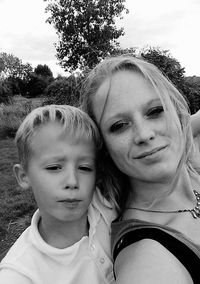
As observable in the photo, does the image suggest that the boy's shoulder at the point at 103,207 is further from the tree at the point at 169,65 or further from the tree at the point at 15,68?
the tree at the point at 15,68

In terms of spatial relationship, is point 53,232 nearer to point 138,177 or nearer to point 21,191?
point 138,177

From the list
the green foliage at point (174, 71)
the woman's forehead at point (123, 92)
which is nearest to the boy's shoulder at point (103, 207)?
the woman's forehead at point (123, 92)

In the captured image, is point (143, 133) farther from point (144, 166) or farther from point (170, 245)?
point (170, 245)

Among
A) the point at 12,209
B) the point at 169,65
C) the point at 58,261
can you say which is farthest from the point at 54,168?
the point at 169,65

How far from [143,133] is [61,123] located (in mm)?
399

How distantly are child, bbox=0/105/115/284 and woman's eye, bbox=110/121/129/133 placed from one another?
115 millimetres

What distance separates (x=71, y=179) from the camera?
1547 millimetres

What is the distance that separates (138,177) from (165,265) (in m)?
0.46

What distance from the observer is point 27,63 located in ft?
196

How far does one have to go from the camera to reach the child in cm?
150

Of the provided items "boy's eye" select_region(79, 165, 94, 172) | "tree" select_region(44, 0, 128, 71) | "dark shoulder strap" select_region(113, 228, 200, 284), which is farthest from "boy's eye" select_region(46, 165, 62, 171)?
"tree" select_region(44, 0, 128, 71)

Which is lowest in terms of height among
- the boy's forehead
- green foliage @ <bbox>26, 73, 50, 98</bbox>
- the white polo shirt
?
green foliage @ <bbox>26, 73, 50, 98</bbox>

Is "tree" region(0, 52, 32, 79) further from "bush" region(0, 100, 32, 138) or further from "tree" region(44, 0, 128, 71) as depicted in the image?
"bush" region(0, 100, 32, 138)

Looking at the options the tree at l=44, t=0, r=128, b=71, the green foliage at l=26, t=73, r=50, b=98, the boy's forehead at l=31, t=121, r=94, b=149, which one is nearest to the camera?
the boy's forehead at l=31, t=121, r=94, b=149
